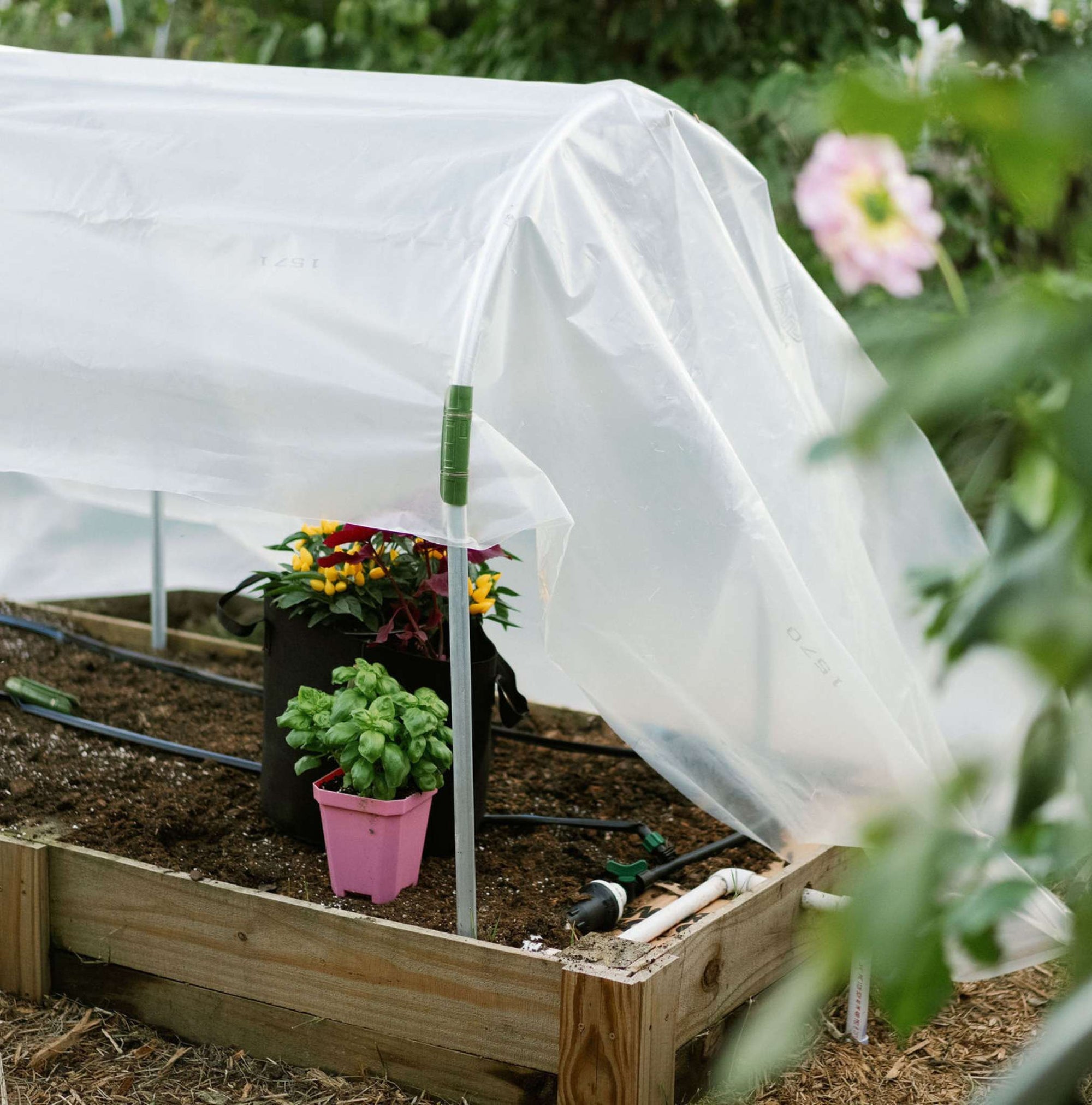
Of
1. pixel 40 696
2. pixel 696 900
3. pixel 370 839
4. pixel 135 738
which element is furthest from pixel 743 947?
pixel 40 696

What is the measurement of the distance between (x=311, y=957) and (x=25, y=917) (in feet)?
1.64

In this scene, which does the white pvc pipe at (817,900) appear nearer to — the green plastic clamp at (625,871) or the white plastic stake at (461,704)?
the green plastic clamp at (625,871)

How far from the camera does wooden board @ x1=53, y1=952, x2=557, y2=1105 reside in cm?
173

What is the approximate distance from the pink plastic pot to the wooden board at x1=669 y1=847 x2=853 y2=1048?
0.44m

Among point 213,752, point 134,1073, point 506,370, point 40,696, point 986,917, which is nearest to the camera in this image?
point 986,917

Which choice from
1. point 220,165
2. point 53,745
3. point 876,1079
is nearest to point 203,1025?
point 53,745

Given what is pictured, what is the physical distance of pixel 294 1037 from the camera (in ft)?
6.09

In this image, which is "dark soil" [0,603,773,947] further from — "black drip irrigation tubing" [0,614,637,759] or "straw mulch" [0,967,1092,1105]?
"straw mulch" [0,967,1092,1105]

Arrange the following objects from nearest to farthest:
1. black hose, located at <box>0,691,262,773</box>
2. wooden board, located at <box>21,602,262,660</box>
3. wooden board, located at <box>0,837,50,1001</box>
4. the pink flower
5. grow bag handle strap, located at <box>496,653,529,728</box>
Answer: the pink flower
wooden board, located at <box>0,837,50,1001</box>
grow bag handle strap, located at <box>496,653,529,728</box>
black hose, located at <box>0,691,262,773</box>
wooden board, located at <box>21,602,262,660</box>

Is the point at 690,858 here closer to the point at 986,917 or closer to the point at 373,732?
the point at 373,732

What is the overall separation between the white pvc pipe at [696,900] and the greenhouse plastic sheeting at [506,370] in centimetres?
12

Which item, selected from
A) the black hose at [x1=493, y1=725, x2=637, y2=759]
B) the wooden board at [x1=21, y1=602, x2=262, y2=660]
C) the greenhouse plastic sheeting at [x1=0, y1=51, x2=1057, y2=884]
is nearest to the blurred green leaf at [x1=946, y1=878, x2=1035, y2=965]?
the greenhouse plastic sheeting at [x1=0, y1=51, x2=1057, y2=884]

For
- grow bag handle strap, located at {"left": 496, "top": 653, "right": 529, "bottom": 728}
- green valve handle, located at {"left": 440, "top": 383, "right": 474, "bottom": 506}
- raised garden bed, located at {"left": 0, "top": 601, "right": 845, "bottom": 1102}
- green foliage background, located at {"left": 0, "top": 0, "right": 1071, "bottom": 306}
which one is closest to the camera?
green valve handle, located at {"left": 440, "top": 383, "right": 474, "bottom": 506}

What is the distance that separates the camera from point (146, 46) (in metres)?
5.02
